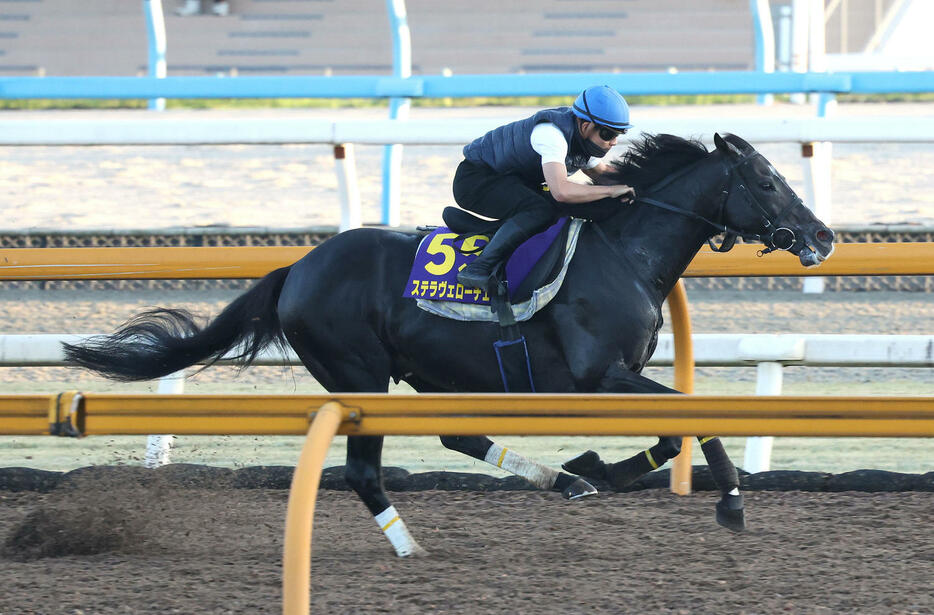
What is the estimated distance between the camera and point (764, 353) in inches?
167

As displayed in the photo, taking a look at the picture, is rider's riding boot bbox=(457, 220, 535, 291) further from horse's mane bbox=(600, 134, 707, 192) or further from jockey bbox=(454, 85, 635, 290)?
horse's mane bbox=(600, 134, 707, 192)

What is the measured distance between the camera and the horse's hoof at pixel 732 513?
375 cm

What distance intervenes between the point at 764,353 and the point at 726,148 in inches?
28.0

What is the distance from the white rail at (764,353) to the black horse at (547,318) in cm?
24

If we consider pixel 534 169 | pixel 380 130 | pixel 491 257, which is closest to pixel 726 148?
pixel 534 169

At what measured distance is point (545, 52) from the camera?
12.2 m

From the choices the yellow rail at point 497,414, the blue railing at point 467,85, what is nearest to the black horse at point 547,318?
the yellow rail at point 497,414

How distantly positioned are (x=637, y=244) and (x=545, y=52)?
8.54 meters

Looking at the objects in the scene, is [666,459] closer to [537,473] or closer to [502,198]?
[537,473]

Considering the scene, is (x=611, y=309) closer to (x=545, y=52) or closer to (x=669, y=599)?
(x=669, y=599)

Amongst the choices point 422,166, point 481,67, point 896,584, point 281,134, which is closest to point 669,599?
point 896,584

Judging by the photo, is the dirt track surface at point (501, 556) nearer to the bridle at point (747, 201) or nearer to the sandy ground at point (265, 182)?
the bridle at point (747, 201)

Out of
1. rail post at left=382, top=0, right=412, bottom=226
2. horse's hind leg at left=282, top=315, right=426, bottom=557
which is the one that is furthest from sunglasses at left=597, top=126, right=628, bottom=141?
rail post at left=382, top=0, right=412, bottom=226

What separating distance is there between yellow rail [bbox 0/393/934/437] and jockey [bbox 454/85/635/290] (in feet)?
4.19
